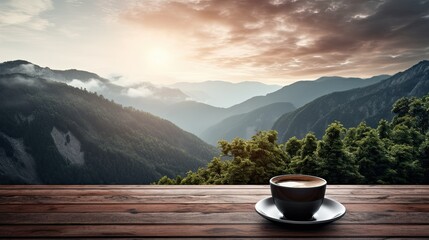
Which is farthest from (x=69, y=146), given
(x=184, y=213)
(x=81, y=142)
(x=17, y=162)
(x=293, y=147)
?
(x=184, y=213)

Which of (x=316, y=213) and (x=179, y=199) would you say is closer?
(x=316, y=213)

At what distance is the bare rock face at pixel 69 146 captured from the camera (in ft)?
509

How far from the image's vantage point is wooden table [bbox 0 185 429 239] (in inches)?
72.6

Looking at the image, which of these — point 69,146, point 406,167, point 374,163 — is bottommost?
point 69,146

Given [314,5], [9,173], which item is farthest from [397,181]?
[9,173]

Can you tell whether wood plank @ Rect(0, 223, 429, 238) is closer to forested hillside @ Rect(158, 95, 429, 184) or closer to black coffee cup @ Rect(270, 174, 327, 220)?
black coffee cup @ Rect(270, 174, 327, 220)

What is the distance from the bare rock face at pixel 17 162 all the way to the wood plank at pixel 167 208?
16227 centimetres

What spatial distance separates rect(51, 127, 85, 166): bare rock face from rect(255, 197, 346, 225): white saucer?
165955 millimetres

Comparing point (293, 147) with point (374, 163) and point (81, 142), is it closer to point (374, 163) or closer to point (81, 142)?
point (374, 163)

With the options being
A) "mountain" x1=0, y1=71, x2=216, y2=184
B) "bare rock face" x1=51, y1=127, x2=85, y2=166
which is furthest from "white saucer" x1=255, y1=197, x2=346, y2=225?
"bare rock face" x1=51, y1=127, x2=85, y2=166

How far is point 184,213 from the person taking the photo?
86.7 inches

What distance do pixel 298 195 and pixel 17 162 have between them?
581 ft

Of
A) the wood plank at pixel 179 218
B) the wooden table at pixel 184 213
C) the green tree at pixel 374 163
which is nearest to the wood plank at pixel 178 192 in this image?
the wooden table at pixel 184 213

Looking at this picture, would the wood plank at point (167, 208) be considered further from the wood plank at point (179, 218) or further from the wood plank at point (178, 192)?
the wood plank at point (178, 192)
